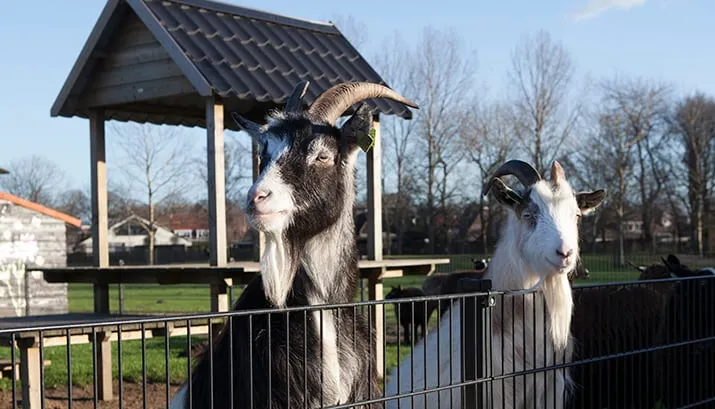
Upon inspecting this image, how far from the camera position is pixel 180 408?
165 inches

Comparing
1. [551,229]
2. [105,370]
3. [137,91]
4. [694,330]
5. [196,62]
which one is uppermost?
[196,62]

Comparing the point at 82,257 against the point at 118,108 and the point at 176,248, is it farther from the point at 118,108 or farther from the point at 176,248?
the point at 118,108

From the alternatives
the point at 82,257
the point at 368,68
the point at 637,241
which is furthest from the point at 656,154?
the point at 368,68

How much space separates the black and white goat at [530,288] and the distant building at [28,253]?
18.9m

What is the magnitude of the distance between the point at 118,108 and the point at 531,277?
5.79m

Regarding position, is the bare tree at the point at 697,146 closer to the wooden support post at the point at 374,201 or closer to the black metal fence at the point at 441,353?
the wooden support post at the point at 374,201

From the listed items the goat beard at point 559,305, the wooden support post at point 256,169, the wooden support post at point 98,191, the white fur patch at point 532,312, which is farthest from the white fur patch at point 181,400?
the wooden support post at point 98,191

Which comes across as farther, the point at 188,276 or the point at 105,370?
the point at 105,370

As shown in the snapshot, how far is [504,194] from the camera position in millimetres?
5426

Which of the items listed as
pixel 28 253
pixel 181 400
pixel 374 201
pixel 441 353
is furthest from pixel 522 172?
pixel 28 253

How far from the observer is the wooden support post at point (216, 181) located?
7.87 m

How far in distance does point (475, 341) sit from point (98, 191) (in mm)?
6473

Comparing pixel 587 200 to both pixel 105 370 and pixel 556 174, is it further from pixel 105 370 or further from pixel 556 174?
pixel 105 370

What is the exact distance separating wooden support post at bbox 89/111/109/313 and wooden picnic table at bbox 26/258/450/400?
0.22 metres
